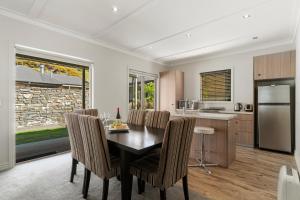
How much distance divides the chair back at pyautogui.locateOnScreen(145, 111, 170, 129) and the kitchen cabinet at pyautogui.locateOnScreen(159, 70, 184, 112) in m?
2.82

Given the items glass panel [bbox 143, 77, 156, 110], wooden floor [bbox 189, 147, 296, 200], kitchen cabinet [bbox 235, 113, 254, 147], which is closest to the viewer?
wooden floor [bbox 189, 147, 296, 200]

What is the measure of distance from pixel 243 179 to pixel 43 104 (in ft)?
13.5

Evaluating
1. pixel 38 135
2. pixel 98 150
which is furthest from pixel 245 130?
pixel 38 135

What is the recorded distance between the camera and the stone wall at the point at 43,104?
320 cm

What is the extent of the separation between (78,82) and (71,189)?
2514 mm

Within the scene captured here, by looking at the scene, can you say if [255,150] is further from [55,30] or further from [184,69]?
[55,30]

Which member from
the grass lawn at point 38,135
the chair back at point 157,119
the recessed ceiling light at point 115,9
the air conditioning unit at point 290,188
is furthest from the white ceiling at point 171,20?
the grass lawn at point 38,135

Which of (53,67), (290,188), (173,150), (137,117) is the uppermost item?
(53,67)

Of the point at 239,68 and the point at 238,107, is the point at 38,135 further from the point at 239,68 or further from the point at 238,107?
the point at 239,68

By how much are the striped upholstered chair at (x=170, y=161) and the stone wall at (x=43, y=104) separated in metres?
2.81

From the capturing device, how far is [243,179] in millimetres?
2389

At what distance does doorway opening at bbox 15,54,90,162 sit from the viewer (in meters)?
3.17

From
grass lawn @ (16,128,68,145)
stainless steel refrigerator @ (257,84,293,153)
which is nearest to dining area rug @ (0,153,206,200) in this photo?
grass lawn @ (16,128,68,145)

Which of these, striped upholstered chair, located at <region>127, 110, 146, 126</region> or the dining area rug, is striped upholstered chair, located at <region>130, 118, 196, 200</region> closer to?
the dining area rug
